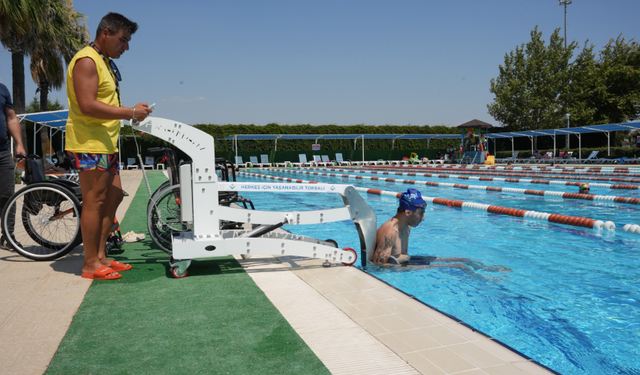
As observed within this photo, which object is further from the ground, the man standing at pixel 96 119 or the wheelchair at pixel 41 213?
the man standing at pixel 96 119

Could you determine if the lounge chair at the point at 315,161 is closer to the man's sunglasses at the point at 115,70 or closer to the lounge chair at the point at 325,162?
the lounge chair at the point at 325,162

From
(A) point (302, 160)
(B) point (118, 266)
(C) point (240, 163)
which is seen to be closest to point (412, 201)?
(B) point (118, 266)

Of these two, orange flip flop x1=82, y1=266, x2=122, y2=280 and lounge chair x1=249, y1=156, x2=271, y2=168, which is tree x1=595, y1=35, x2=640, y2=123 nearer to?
lounge chair x1=249, y1=156, x2=271, y2=168

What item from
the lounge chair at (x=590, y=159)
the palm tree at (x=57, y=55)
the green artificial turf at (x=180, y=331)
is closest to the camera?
the green artificial turf at (x=180, y=331)

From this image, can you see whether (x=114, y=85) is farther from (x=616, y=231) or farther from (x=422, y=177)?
(x=422, y=177)

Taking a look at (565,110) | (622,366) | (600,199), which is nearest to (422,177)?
(600,199)

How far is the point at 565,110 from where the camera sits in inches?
1443

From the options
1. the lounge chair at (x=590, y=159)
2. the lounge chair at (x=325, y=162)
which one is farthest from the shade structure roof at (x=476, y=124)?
the lounge chair at (x=325, y=162)

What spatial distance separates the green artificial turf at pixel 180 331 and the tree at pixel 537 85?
3959cm

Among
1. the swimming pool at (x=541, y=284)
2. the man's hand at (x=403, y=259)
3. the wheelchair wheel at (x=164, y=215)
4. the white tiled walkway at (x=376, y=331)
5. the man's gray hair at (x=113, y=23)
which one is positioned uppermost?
the man's gray hair at (x=113, y=23)

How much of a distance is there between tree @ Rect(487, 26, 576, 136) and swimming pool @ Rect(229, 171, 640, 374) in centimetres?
3228

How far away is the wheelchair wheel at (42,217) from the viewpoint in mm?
3746

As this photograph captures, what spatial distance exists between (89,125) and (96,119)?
7 centimetres

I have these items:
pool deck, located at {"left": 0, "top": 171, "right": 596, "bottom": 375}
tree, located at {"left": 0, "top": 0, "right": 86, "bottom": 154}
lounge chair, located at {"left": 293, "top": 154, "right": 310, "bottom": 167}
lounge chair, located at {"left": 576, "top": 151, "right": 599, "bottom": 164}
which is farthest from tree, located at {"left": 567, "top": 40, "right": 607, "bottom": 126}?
pool deck, located at {"left": 0, "top": 171, "right": 596, "bottom": 375}
